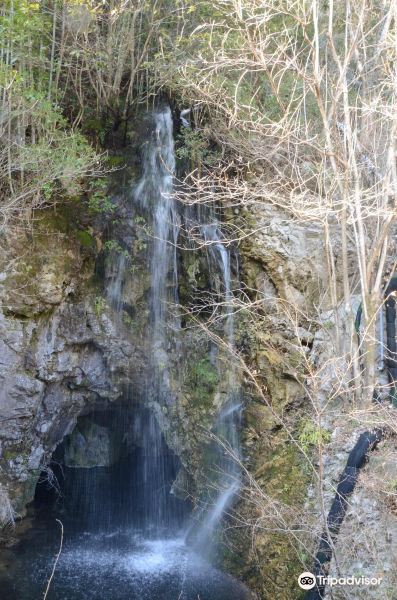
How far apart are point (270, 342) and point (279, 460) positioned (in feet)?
5.45

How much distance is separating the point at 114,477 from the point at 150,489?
868 mm

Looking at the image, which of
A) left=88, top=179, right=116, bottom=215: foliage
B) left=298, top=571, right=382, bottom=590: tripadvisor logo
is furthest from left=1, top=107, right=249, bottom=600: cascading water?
left=298, top=571, right=382, bottom=590: tripadvisor logo

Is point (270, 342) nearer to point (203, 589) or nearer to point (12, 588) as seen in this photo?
point (203, 589)

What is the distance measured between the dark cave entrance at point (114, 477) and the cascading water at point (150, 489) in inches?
0.8

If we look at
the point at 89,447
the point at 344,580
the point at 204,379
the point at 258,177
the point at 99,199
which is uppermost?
the point at 258,177

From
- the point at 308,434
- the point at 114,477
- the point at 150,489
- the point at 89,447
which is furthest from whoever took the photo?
the point at 89,447

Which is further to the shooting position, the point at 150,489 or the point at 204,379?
the point at 150,489

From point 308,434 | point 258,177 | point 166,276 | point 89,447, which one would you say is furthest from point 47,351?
point 258,177

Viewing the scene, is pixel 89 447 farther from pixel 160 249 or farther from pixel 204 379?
pixel 160 249

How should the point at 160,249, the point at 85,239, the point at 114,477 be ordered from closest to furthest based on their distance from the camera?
the point at 85,239 < the point at 160,249 < the point at 114,477

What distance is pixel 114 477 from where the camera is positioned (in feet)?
34.3

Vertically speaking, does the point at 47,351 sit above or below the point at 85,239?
below

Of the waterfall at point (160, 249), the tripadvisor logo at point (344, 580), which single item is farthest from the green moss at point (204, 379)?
the tripadvisor logo at point (344, 580)

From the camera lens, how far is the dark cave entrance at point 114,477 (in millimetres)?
9266
